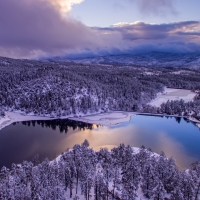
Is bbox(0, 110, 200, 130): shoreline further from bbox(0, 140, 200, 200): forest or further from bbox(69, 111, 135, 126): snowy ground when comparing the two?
bbox(0, 140, 200, 200): forest

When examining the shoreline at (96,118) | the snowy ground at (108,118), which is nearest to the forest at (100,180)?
the snowy ground at (108,118)

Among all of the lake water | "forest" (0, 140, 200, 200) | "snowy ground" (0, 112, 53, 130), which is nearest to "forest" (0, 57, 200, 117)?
"snowy ground" (0, 112, 53, 130)

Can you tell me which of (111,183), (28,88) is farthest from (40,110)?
(111,183)

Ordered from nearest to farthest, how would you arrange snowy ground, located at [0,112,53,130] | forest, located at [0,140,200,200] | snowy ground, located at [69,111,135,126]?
1. forest, located at [0,140,200,200]
2. snowy ground, located at [0,112,53,130]
3. snowy ground, located at [69,111,135,126]

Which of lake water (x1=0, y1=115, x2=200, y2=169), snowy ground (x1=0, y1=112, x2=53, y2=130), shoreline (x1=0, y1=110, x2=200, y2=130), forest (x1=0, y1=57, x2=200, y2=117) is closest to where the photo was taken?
lake water (x1=0, y1=115, x2=200, y2=169)

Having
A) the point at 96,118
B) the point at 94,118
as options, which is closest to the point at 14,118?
the point at 94,118

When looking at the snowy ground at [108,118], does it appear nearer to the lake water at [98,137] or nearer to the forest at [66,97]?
the lake water at [98,137]

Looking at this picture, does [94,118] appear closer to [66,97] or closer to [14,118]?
[66,97]
